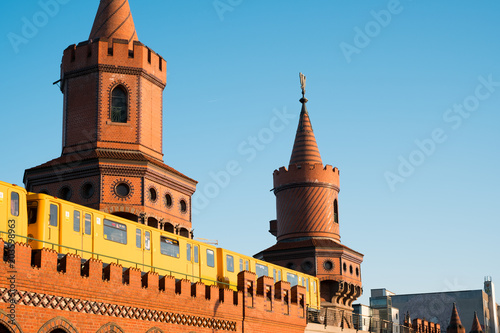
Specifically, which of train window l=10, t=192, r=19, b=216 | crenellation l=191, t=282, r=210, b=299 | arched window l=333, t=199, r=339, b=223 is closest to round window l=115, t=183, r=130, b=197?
crenellation l=191, t=282, r=210, b=299

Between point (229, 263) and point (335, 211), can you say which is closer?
point (229, 263)

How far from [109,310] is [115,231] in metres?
3.41

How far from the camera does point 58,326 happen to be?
2347cm

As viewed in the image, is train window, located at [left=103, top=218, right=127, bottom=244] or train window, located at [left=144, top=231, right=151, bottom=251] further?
train window, located at [left=144, top=231, right=151, bottom=251]

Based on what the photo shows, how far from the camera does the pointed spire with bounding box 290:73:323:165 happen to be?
5197cm

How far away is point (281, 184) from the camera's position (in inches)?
2034

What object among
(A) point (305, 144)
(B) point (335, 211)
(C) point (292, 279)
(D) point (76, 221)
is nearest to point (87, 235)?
(D) point (76, 221)

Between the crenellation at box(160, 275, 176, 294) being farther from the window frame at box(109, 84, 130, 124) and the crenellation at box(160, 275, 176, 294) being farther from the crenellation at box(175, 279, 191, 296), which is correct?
the window frame at box(109, 84, 130, 124)

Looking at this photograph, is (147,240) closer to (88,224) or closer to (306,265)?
(88,224)

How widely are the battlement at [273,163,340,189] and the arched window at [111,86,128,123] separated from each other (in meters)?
16.9

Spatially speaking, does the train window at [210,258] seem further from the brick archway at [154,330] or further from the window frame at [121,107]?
the window frame at [121,107]

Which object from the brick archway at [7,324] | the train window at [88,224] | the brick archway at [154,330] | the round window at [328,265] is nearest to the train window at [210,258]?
the brick archway at [154,330]

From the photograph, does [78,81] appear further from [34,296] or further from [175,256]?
[34,296]

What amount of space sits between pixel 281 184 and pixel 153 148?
51.1 ft
